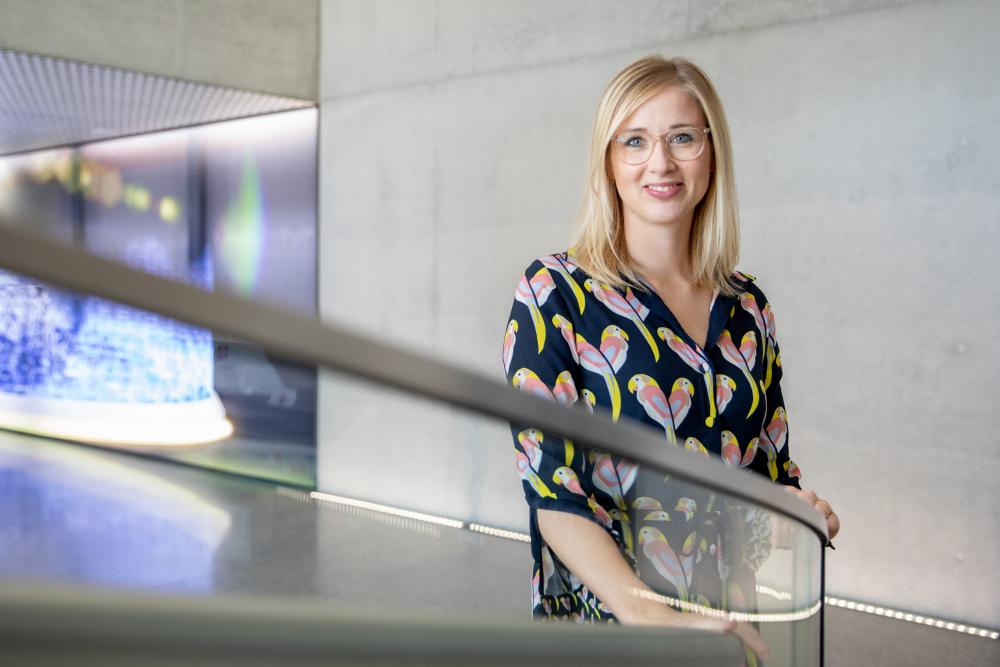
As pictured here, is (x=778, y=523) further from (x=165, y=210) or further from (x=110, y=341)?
(x=165, y=210)

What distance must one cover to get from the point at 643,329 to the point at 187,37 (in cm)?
582

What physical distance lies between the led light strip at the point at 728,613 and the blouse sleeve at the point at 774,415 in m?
0.29

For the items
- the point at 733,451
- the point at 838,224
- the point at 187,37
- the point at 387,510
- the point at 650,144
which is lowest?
the point at 387,510

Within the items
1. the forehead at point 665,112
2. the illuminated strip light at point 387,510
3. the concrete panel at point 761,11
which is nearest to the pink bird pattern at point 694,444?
the forehead at point 665,112

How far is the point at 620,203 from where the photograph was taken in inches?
74.1

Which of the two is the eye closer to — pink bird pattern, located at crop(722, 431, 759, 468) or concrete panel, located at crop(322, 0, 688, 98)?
pink bird pattern, located at crop(722, 431, 759, 468)

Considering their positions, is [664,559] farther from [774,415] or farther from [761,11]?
[761,11]

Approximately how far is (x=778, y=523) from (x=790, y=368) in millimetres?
3794

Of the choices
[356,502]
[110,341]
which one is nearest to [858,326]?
[356,502]

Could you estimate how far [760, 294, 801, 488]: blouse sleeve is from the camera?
6.21 ft

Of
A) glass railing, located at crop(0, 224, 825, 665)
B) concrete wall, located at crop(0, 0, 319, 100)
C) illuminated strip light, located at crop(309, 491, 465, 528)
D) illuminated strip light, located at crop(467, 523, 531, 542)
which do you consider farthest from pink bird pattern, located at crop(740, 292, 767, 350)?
concrete wall, located at crop(0, 0, 319, 100)

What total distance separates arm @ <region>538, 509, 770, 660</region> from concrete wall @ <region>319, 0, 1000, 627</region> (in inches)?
86.0

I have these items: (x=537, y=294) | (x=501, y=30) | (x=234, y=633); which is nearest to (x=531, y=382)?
(x=537, y=294)

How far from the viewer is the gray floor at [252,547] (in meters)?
1.11
